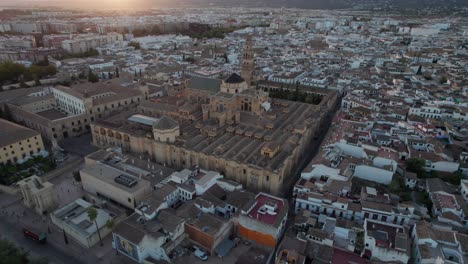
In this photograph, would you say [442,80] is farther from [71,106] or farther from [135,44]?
[135,44]

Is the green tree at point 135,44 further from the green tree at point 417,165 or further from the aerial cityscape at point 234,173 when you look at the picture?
the green tree at point 417,165

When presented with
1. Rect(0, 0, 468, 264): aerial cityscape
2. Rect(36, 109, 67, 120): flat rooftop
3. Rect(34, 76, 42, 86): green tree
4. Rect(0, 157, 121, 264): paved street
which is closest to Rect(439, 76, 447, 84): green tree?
Rect(0, 0, 468, 264): aerial cityscape

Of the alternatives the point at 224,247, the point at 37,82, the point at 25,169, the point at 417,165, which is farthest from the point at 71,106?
the point at 417,165

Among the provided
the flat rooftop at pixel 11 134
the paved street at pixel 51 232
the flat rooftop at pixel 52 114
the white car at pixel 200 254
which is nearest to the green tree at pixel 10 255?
the paved street at pixel 51 232

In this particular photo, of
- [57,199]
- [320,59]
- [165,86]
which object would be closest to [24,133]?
[57,199]

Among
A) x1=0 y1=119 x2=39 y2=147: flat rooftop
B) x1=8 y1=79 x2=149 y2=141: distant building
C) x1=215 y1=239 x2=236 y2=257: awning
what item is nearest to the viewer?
x1=215 y1=239 x2=236 y2=257: awning

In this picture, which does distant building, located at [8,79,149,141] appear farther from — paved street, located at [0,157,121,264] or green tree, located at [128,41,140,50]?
green tree, located at [128,41,140,50]

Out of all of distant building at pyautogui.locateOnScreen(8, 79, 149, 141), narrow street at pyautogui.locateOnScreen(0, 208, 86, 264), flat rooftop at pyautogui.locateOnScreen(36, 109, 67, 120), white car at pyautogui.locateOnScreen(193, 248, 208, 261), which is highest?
distant building at pyautogui.locateOnScreen(8, 79, 149, 141)

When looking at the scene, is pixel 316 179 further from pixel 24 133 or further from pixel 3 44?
pixel 3 44
